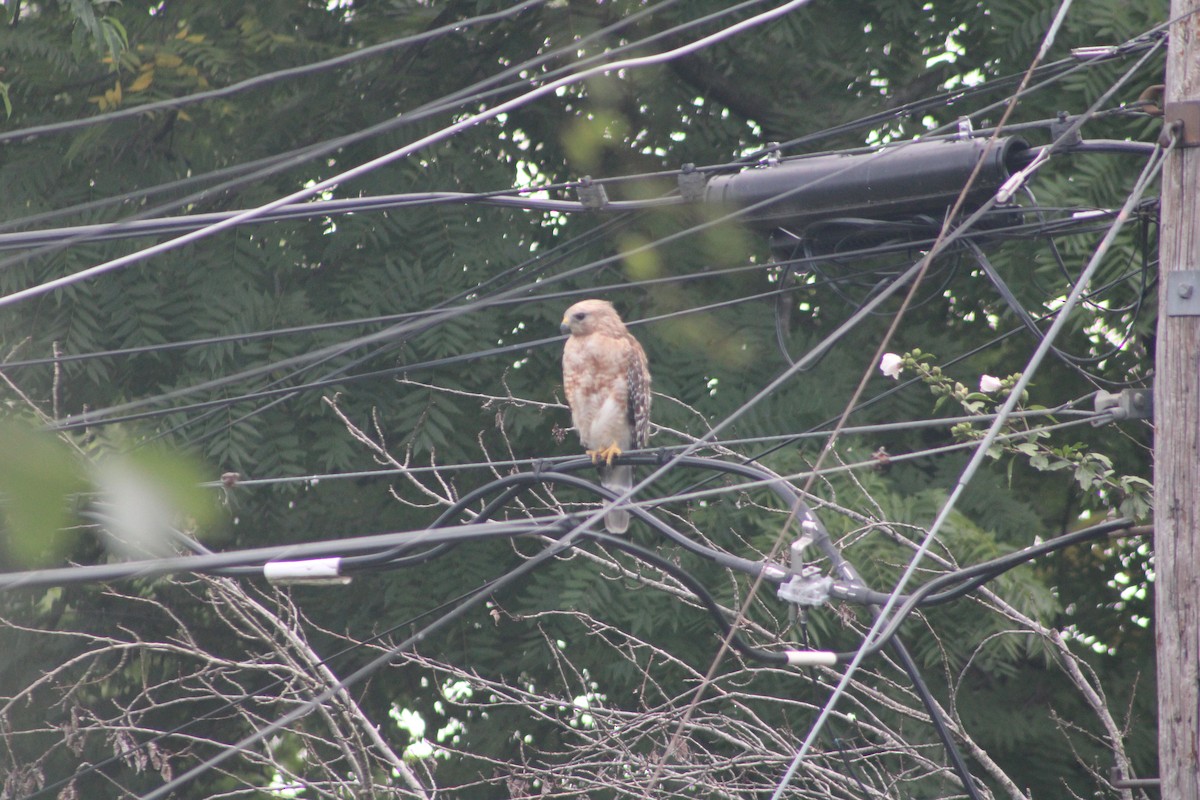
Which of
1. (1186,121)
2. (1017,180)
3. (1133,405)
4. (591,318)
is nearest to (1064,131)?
(1017,180)

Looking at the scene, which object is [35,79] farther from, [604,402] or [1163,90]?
[1163,90]

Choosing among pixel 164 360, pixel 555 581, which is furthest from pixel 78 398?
pixel 555 581

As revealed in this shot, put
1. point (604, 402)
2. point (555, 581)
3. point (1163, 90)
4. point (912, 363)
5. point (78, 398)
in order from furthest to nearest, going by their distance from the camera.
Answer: point (78, 398)
point (555, 581)
point (604, 402)
point (912, 363)
point (1163, 90)

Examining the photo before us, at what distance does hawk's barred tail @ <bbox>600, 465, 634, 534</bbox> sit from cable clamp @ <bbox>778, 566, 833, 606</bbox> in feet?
6.37

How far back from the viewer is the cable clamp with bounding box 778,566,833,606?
3.72 meters

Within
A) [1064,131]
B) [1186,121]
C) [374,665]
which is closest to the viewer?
[374,665]

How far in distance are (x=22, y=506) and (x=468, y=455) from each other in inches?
218

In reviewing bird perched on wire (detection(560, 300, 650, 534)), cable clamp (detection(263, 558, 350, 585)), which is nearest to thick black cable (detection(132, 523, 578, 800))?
cable clamp (detection(263, 558, 350, 585))

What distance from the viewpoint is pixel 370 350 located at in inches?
280

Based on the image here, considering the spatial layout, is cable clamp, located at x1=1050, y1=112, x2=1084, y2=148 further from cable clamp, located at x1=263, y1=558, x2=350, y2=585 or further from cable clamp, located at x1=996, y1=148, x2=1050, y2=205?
cable clamp, located at x1=263, y1=558, x2=350, y2=585

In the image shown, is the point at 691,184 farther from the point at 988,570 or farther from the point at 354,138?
the point at 988,570

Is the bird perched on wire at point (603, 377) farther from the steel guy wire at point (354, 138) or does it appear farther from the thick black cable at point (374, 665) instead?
the thick black cable at point (374, 665)

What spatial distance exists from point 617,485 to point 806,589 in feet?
7.33

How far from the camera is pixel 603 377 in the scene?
610 centimetres
